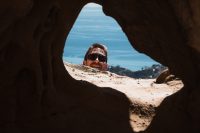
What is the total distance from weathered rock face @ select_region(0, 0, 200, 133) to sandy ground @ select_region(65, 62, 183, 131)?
0.10m

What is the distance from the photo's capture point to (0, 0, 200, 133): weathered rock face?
4.55m

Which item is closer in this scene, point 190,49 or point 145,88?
point 190,49

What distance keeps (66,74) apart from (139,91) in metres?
1.34

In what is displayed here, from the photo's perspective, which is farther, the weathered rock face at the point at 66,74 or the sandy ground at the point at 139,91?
the sandy ground at the point at 139,91

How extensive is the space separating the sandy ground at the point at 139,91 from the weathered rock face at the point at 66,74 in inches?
4.0

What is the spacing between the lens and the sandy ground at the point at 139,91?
545cm

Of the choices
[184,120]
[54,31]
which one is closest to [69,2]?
[54,31]

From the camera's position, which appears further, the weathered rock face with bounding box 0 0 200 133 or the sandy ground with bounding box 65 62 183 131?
the sandy ground with bounding box 65 62 183 131

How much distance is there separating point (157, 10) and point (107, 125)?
1.25 meters

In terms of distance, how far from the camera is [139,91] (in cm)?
652

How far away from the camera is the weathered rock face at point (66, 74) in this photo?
4555 mm

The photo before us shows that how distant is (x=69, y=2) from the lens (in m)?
5.29

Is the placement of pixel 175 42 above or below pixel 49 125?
above

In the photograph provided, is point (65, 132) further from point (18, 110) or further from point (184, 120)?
point (184, 120)
